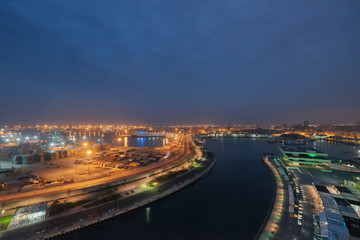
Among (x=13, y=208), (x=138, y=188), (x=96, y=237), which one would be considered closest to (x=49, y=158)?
(x=13, y=208)

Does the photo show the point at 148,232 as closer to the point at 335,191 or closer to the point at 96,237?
the point at 96,237

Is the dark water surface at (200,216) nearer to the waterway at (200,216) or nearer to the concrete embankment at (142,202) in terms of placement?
the waterway at (200,216)

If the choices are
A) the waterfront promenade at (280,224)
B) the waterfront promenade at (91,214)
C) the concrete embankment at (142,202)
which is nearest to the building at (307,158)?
the concrete embankment at (142,202)

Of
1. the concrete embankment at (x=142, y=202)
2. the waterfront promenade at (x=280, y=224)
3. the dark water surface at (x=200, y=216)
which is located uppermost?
the waterfront promenade at (x=280, y=224)

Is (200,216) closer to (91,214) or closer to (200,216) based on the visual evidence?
(200,216)

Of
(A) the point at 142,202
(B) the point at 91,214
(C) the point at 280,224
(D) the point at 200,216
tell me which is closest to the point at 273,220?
(C) the point at 280,224

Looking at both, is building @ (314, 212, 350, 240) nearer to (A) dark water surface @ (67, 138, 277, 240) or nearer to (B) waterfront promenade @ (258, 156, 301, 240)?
(B) waterfront promenade @ (258, 156, 301, 240)

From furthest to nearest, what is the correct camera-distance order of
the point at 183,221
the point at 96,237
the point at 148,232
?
the point at 183,221
the point at 148,232
the point at 96,237

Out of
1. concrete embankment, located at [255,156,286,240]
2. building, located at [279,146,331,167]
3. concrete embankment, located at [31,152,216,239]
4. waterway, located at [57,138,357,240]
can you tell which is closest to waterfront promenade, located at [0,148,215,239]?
concrete embankment, located at [31,152,216,239]
